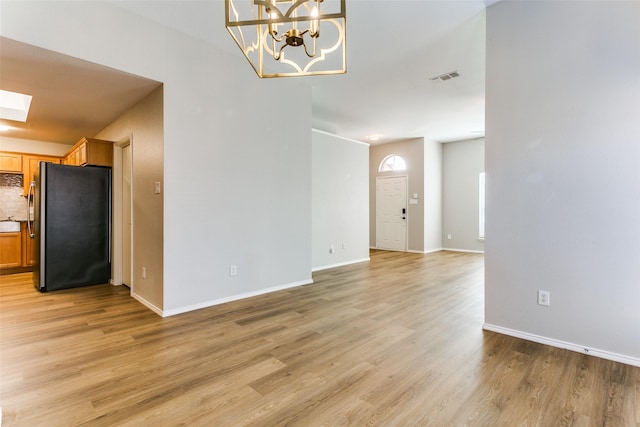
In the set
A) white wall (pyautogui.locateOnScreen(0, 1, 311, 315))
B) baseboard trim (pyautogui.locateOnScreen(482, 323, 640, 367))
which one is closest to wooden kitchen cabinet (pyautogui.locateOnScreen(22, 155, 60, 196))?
white wall (pyautogui.locateOnScreen(0, 1, 311, 315))

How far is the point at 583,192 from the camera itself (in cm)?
240

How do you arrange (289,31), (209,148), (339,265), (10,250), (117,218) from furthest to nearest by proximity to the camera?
(339,265), (10,250), (117,218), (209,148), (289,31)

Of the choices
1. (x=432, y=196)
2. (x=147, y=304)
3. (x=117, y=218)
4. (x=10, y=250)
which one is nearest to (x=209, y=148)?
(x=147, y=304)

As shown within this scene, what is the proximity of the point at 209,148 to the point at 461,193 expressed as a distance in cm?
703

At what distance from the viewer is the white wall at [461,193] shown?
800 centimetres

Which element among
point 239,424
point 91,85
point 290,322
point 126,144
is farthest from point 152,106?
point 239,424

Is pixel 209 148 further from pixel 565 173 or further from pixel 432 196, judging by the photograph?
pixel 432 196

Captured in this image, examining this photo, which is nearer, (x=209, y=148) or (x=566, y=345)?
(x=566, y=345)

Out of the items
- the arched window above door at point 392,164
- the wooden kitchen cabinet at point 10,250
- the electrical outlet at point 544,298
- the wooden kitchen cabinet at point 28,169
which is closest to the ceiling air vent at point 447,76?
the electrical outlet at point 544,298

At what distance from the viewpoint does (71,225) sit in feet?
14.3

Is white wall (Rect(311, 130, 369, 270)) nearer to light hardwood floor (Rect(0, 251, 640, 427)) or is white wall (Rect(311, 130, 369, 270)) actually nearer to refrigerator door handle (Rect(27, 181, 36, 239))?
light hardwood floor (Rect(0, 251, 640, 427))

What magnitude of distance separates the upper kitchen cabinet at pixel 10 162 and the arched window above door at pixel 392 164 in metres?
8.11

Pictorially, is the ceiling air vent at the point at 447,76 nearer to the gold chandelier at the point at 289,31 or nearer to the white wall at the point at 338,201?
the gold chandelier at the point at 289,31

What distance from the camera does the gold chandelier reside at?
1452 mm
